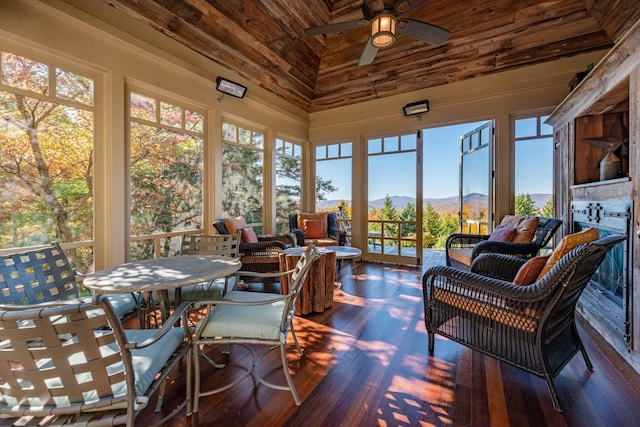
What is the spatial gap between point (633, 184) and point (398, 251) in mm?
3535

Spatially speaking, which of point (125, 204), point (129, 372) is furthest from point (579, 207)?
point (125, 204)

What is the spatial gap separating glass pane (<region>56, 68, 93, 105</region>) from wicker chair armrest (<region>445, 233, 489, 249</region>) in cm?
469

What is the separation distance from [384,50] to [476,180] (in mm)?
2690

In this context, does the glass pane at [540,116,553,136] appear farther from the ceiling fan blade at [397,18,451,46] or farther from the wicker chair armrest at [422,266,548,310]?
the wicker chair armrest at [422,266,548,310]

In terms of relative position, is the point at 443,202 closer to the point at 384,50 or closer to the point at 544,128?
the point at 544,128

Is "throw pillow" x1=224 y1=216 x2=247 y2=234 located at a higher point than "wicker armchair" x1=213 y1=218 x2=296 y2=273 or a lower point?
higher

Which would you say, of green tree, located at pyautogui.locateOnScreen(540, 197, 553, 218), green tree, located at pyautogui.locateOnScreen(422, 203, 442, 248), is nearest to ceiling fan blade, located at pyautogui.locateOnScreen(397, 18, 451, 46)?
green tree, located at pyautogui.locateOnScreen(540, 197, 553, 218)

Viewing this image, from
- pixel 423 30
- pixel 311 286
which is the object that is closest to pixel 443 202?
pixel 423 30

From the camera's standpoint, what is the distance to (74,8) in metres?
2.66

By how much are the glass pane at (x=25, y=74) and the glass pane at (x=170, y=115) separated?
114cm

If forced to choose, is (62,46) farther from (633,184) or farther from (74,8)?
(633,184)

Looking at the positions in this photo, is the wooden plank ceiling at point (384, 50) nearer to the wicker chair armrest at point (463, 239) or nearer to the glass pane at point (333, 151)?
the glass pane at point (333, 151)

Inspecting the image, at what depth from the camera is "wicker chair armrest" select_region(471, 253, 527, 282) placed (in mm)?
2365

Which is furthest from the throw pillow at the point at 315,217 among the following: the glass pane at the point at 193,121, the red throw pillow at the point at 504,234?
the red throw pillow at the point at 504,234
